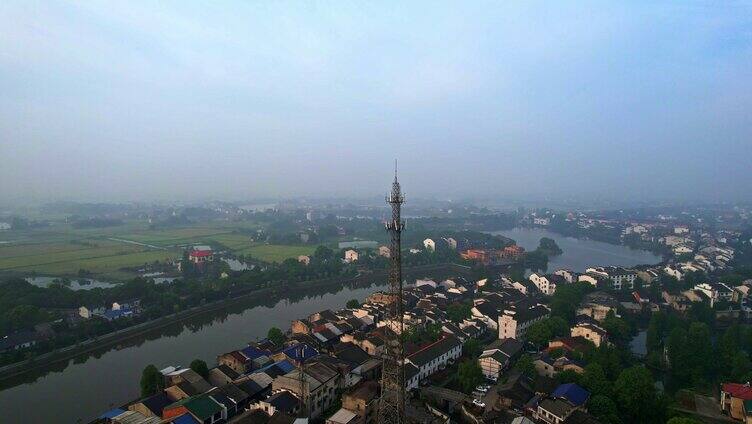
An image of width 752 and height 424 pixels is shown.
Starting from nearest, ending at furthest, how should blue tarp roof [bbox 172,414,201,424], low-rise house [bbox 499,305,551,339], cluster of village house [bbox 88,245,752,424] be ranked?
blue tarp roof [bbox 172,414,201,424] → cluster of village house [bbox 88,245,752,424] → low-rise house [bbox 499,305,551,339]

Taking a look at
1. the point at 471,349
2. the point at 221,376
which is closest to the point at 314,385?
the point at 221,376

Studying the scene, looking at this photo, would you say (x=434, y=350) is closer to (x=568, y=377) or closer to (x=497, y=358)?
(x=497, y=358)

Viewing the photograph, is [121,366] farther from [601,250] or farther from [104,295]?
[601,250]

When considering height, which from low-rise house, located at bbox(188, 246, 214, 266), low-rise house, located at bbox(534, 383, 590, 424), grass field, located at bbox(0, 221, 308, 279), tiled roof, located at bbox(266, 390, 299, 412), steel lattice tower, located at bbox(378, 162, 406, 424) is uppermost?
steel lattice tower, located at bbox(378, 162, 406, 424)

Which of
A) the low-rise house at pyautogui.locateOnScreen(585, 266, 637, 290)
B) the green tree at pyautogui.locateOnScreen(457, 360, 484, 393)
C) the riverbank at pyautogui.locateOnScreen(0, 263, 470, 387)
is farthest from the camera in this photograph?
the low-rise house at pyautogui.locateOnScreen(585, 266, 637, 290)

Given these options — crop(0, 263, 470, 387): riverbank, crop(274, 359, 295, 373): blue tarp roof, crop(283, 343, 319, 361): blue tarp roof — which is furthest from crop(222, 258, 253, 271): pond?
crop(274, 359, 295, 373): blue tarp roof

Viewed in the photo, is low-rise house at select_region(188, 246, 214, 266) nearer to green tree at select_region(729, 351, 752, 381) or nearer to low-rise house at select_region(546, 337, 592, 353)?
low-rise house at select_region(546, 337, 592, 353)
